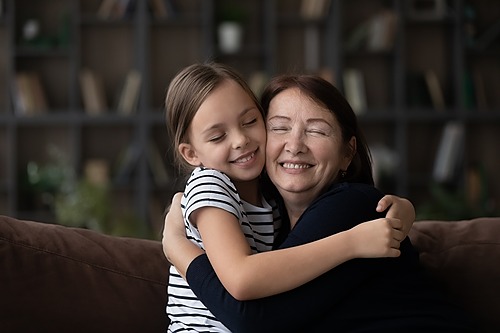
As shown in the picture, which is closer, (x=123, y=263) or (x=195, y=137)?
(x=195, y=137)

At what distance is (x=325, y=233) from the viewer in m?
1.77

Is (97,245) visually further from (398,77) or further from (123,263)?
(398,77)

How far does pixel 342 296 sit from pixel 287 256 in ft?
0.50

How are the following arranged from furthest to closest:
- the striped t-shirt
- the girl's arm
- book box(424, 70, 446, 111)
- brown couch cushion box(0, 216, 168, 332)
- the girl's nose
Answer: book box(424, 70, 446, 111) < brown couch cushion box(0, 216, 168, 332) < the girl's nose < the striped t-shirt < the girl's arm

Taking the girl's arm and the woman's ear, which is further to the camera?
the woman's ear

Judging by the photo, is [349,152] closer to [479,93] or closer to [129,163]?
[129,163]

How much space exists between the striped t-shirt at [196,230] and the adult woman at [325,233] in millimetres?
72

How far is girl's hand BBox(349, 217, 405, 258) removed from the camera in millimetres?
1704

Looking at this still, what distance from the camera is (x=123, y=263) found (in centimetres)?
216

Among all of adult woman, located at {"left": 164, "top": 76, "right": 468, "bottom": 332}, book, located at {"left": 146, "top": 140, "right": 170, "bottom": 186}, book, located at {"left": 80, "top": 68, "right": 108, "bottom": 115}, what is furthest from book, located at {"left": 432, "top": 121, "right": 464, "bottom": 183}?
adult woman, located at {"left": 164, "top": 76, "right": 468, "bottom": 332}

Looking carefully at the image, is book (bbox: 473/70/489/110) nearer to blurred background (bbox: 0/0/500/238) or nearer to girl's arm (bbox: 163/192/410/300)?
blurred background (bbox: 0/0/500/238)

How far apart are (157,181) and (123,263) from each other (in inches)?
162

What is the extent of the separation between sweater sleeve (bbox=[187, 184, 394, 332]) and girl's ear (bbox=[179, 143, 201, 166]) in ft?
0.81

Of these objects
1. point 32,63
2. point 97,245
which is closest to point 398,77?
point 32,63
